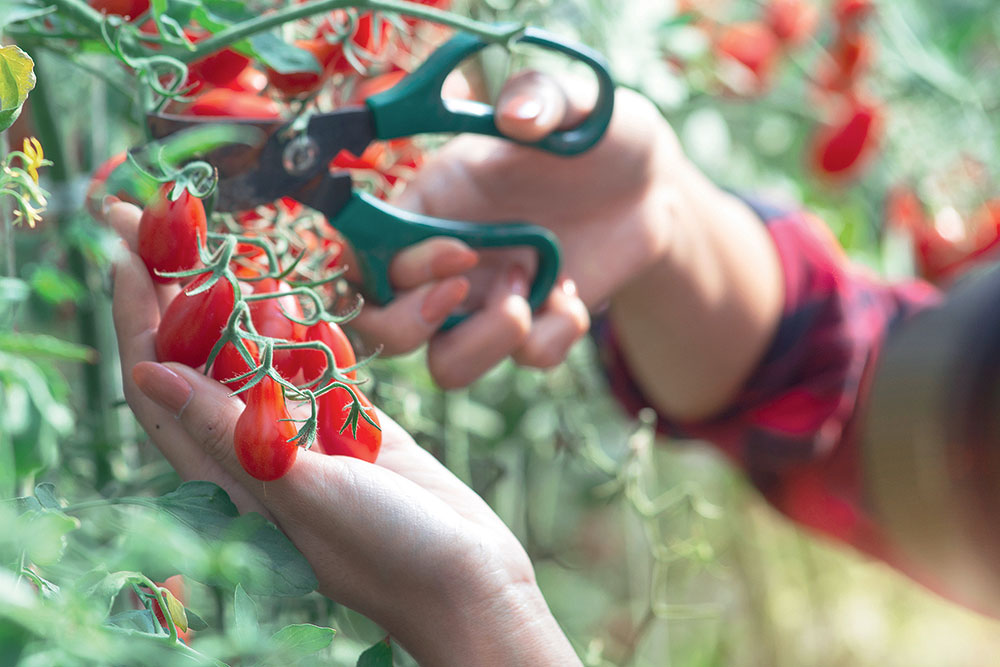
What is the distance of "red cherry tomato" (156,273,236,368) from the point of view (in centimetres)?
36

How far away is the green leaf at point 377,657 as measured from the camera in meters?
0.37

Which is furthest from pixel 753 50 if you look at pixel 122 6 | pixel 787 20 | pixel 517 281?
pixel 122 6

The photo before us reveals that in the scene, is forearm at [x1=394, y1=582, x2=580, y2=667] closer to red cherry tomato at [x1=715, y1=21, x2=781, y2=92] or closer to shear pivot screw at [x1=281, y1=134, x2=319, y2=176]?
shear pivot screw at [x1=281, y1=134, x2=319, y2=176]

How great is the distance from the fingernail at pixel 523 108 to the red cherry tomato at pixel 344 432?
246 millimetres

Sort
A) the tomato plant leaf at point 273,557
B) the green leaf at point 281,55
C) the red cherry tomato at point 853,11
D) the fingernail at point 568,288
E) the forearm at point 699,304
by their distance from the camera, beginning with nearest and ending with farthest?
1. the tomato plant leaf at point 273,557
2. the green leaf at point 281,55
3. the fingernail at point 568,288
4. the forearm at point 699,304
5. the red cherry tomato at point 853,11

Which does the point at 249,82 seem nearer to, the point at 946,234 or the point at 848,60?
the point at 848,60

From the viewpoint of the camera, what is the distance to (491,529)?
40cm

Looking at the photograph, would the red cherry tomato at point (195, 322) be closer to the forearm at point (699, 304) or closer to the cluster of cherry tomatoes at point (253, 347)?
the cluster of cherry tomatoes at point (253, 347)

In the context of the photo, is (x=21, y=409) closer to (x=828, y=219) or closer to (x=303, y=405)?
(x=303, y=405)

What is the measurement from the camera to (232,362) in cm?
37

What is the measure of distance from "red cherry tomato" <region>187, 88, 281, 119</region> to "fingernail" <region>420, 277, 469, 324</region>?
0.14 m


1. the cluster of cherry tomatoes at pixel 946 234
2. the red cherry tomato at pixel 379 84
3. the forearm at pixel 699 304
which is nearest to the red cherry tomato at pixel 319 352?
the red cherry tomato at pixel 379 84

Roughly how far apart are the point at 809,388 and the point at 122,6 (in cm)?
78

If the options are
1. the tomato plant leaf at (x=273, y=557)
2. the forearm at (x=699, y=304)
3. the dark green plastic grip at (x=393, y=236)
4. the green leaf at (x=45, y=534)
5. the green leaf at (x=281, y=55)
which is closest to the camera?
the green leaf at (x=45, y=534)
